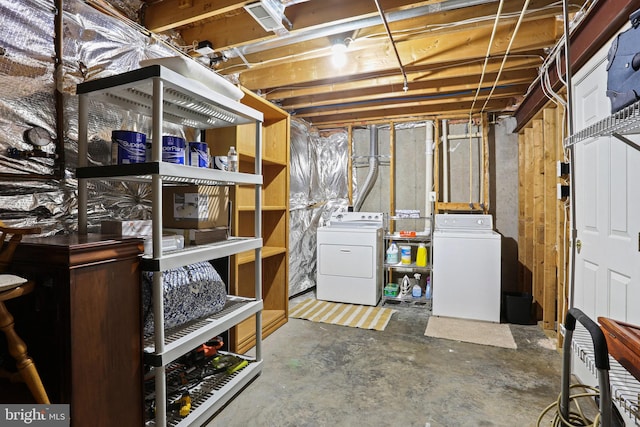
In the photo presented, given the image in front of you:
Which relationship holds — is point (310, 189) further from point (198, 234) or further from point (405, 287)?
point (198, 234)

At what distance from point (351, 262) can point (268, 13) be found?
252 centimetres

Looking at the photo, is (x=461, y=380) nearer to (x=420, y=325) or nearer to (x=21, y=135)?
(x=420, y=325)

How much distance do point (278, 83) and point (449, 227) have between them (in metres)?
2.25

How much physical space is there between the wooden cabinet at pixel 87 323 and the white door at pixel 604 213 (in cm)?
217

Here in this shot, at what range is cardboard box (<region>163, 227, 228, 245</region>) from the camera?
1752 millimetres

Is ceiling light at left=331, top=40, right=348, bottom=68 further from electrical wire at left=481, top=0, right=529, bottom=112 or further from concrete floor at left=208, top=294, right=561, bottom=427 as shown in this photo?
concrete floor at left=208, top=294, right=561, bottom=427

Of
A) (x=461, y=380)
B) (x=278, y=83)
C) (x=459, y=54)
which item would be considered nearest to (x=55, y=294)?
(x=461, y=380)

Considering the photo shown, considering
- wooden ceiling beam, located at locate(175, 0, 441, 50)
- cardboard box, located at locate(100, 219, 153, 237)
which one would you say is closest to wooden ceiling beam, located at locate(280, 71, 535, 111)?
wooden ceiling beam, located at locate(175, 0, 441, 50)

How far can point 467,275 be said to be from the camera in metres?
3.18

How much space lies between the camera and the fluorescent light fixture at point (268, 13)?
1.75 m

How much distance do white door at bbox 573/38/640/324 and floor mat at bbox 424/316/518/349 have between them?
74 centimetres

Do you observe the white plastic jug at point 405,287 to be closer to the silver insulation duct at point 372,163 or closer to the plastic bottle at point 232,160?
the silver insulation duct at point 372,163

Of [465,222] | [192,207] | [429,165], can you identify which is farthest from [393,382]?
[429,165]

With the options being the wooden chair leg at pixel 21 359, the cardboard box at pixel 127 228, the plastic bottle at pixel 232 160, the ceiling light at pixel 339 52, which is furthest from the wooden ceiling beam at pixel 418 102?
the wooden chair leg at pixel 21 359
